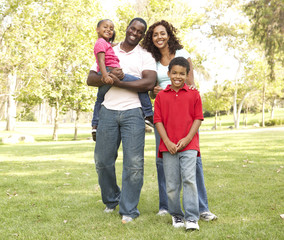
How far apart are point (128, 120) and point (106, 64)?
726 millimetres

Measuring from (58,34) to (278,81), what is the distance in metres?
28.4

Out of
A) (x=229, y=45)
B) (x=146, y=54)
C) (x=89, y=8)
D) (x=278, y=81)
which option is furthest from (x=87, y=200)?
(x=278, y=81)

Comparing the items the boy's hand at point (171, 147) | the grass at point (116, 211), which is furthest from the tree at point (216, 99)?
the boy's hand at point (171, 147)

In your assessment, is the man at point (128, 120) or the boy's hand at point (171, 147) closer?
the boy's hand at point (171, 147)

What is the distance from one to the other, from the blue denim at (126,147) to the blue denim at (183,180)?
0.45 metres

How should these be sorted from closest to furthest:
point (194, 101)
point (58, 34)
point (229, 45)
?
1. point (194, 101)
2. point (58, 34)
3. point (229, 45)

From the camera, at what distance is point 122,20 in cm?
2939

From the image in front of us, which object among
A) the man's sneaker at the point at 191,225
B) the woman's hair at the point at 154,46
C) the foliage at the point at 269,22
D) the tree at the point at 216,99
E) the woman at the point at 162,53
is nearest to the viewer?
the man's sneaker at the point at 191,225

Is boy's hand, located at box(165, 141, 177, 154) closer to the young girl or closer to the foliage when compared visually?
the young girl

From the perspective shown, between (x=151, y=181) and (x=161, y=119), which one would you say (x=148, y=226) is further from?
(x=151, y=181)

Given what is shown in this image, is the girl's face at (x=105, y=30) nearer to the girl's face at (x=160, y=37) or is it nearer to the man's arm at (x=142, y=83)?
the girl's face at (x=160, y=37)

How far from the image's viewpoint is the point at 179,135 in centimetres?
378

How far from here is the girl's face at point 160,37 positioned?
4.21 metres

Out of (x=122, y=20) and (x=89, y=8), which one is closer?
(x=89, y=8)
